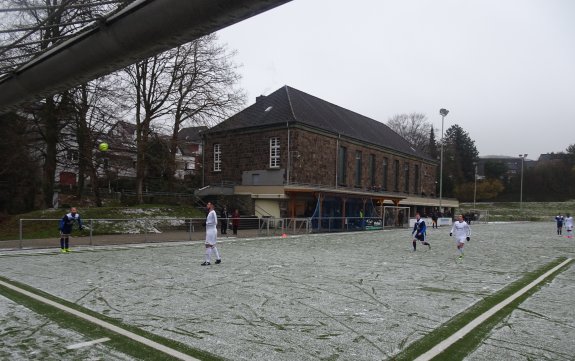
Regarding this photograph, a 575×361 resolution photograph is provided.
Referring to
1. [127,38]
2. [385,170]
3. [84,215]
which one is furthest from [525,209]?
[127,38]

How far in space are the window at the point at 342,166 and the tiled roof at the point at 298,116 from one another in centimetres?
176

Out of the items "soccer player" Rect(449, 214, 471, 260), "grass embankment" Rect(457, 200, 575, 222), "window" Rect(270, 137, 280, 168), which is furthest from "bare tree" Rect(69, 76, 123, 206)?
"grass embankment" Rect(457, 200, 575, 222)

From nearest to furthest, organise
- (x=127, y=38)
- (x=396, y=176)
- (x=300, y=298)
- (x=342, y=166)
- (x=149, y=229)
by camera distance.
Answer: (x=127, y=38) → (x=300, y=298) → (x=149, y=229) → (x=342, y=166) → (x=396, y=176)

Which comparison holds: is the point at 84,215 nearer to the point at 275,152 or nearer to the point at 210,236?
the point at 210,236

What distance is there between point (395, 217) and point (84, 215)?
2580 cm

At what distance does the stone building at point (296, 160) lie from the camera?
36.5m

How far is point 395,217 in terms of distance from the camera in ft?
133

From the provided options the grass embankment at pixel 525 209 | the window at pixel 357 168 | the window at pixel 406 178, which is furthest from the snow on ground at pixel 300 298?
the grass embankment at pixel 525 209

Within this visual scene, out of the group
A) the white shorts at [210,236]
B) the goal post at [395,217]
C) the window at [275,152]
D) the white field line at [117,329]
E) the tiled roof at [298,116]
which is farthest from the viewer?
the tiled roof at [298,116]

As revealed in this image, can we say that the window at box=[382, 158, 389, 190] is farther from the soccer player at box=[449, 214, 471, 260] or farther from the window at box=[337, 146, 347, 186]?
the soccer player at box=[449, 214, 471, 260]

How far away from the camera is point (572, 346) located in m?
6.21

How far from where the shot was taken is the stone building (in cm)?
3653

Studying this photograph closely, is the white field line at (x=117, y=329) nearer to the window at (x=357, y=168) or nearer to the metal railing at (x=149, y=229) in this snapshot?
the metal railing at (x=149, y=229)

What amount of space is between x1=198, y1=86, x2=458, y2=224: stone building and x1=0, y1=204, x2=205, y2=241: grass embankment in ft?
23.7
